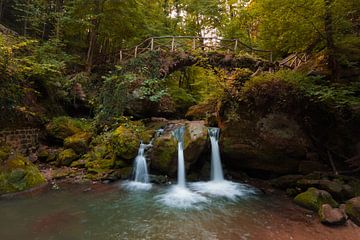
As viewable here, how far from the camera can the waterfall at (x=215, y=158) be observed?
9.41 m

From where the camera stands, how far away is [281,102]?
29.9 ft

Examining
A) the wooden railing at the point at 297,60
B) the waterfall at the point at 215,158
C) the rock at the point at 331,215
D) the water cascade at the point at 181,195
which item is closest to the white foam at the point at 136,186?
the water cascade at the point at 181,195

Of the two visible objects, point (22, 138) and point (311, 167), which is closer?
point (311, 167)

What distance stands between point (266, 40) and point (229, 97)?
7.29 meters

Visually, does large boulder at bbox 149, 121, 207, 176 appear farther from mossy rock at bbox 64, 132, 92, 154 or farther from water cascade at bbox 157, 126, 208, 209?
mossy rock at bbox 64, 132, 92, 154

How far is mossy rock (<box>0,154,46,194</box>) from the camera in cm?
716

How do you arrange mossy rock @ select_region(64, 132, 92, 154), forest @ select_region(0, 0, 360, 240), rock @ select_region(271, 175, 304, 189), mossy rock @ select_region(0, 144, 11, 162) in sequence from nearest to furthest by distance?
forest @ select_region(0, 0, 360, 240) → mossy rock @ select_region(0, 144, 11, 162) → rock @ select_region(271, 175, 304, 189) → mossy rock @ select_region(64, 132, 92, 154)

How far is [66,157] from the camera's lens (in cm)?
952

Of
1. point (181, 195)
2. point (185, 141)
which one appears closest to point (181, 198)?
point (181, 195)

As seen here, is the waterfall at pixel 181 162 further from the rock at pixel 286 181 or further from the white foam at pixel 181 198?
the rock at pixel 286 181

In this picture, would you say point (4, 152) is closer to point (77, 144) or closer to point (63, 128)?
point (77, 144)

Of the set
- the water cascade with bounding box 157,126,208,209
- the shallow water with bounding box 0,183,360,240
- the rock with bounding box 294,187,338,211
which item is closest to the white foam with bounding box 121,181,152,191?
the shallow water with bounding box 0,183,360,240

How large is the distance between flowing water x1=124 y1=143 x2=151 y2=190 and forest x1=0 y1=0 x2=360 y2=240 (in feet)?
0.12

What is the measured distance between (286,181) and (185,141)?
3.55 m
